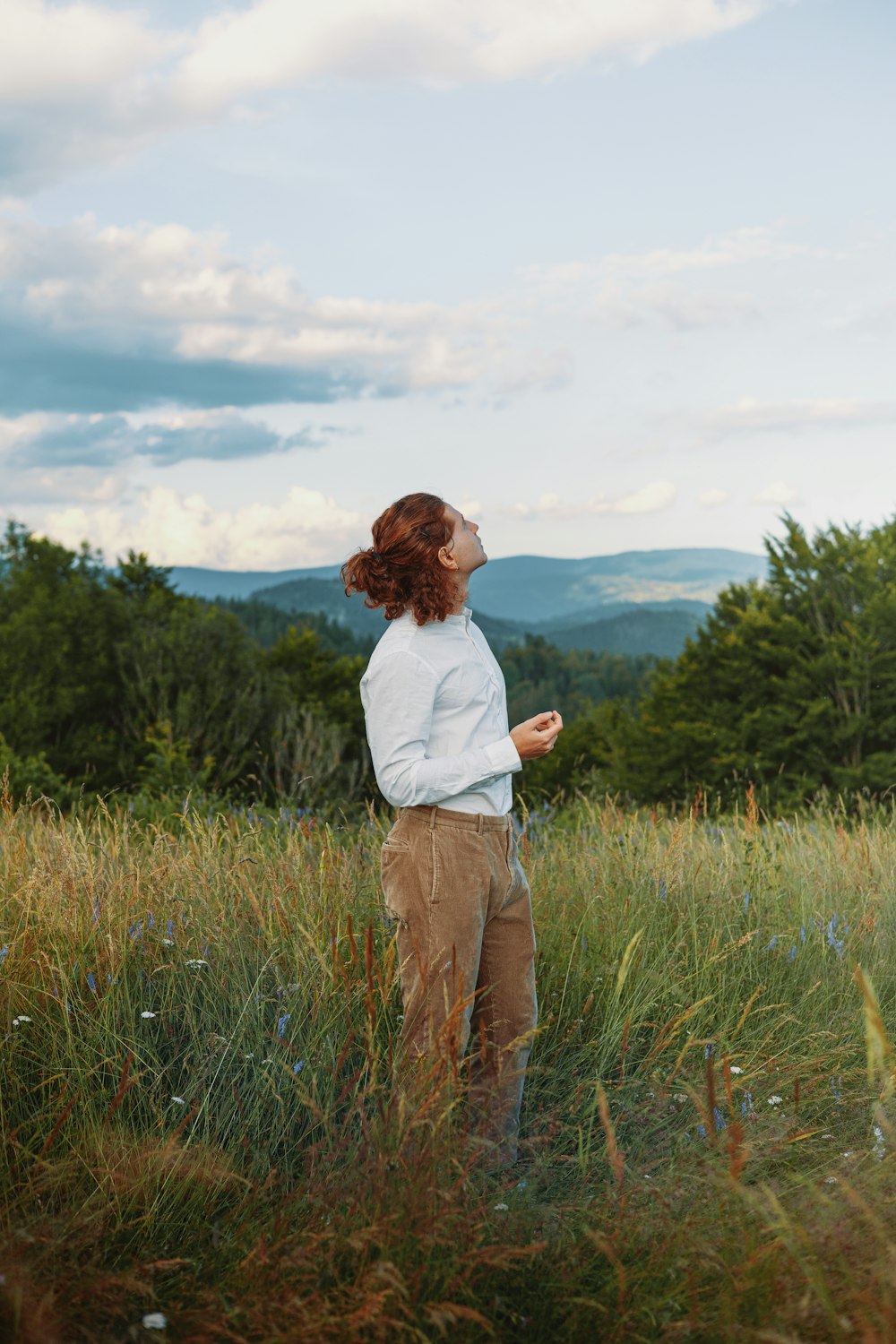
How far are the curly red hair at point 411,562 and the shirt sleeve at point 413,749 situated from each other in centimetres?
19

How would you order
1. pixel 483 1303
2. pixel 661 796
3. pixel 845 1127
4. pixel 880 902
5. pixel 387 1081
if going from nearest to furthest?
pixel 483 1303 < pixel 387 1081 < pixel 845 1127 < pixel 880 902 < pixel 661 796

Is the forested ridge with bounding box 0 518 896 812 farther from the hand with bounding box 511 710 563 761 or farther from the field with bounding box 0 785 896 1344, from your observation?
the hand with bounding box 511 710 563 761

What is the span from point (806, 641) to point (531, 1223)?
2402cm

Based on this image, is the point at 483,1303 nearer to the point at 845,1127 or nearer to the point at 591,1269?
the point at 591,1269

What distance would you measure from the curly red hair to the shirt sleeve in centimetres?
19

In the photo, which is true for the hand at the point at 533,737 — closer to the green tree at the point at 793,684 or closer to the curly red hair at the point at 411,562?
the curly red hair at the point at 411,562

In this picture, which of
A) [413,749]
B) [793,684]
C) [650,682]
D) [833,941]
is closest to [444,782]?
[413,749]

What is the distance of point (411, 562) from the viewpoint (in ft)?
9.68

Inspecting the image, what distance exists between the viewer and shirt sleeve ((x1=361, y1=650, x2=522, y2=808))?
281 cm

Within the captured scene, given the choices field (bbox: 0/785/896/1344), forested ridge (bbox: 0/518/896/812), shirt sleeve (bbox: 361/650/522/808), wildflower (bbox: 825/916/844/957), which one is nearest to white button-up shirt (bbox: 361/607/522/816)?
shirt sleeve (bbox: 361/650/522/808)

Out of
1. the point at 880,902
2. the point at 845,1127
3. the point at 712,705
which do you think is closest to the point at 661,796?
the point at 712,705

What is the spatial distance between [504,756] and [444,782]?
17 cm

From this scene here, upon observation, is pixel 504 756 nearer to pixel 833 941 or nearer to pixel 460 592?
pixel 460 592

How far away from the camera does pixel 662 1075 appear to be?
340 cm
